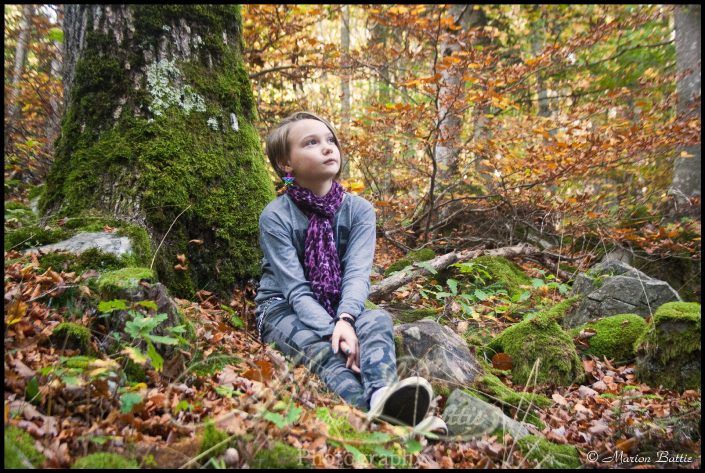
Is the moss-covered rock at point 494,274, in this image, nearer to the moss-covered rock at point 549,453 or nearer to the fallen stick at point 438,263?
the fallen stick at point 438,263

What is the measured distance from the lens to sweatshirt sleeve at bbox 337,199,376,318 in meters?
2.74

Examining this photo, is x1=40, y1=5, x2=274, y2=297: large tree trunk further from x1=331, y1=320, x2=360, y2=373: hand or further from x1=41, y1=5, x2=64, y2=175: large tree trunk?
x1=41, y1=5, x2=64, y2=175: large tree trunk

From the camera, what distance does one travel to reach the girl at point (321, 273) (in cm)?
242

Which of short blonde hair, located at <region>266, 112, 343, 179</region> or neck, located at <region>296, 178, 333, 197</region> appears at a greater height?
short blonde hair, located at <region>266, 112, 343, 179</region>

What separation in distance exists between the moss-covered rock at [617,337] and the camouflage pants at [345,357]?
2119 millimetres

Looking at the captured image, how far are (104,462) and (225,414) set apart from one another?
486 millimetres

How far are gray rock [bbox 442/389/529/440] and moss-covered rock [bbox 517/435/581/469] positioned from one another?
6cm

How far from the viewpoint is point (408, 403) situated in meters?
2.03

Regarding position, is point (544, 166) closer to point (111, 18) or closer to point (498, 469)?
point (498, 469)

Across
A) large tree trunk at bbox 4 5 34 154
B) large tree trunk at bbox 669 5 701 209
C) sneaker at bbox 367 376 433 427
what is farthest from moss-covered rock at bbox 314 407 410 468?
large tree trunk at bbox 669 5 701 209

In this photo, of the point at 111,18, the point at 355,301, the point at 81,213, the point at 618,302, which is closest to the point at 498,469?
the point at 355,301

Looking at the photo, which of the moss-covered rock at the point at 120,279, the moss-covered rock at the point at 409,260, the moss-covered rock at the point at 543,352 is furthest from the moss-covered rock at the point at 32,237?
the moss-covered rock at the point at 409,260

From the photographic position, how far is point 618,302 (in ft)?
12.8

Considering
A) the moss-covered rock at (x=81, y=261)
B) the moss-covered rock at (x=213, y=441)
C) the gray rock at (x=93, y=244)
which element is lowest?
the moss-covered rock at (x=213, y=441)
